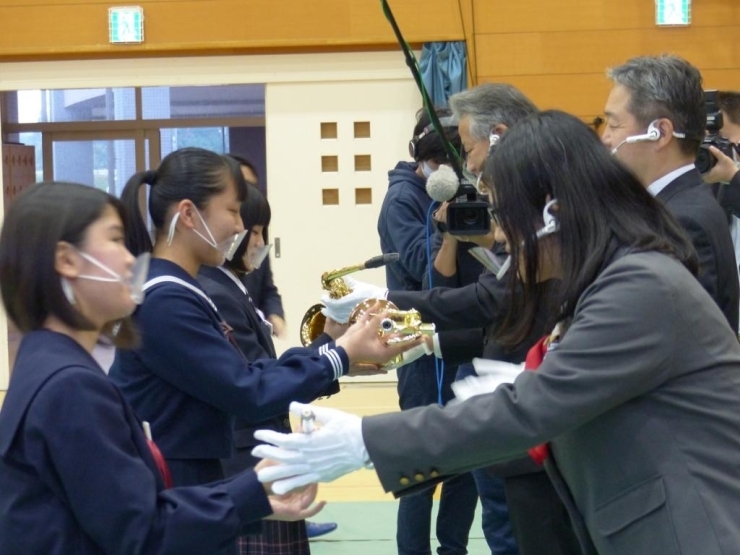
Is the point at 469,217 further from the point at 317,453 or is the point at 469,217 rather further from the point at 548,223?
the point at 317,453

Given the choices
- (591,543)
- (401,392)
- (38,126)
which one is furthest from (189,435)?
(38,126)

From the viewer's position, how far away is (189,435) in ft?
7.22

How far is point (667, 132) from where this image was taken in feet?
8.13

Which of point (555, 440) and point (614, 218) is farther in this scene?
point (555, 440)

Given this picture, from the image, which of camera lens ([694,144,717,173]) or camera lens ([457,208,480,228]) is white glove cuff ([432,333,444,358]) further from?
camera lens ([694,144,717,173])

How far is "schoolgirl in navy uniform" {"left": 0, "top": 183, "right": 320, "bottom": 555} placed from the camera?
58.3 inches

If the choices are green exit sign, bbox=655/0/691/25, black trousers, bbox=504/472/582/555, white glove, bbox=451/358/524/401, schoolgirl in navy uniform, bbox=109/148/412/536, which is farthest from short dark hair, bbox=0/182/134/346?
green exit sign, bbox=655/0/691/25

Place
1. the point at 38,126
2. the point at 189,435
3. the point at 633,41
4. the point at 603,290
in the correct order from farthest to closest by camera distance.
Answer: the point at 38,126
the point at 633,41
the point at 189,435
the point at 603,290

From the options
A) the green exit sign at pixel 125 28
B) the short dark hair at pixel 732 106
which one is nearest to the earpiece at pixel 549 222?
the short dark hair at pixel 732 106

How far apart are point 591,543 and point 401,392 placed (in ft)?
6.34

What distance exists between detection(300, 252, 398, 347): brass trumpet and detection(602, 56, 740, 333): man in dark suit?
834 mm

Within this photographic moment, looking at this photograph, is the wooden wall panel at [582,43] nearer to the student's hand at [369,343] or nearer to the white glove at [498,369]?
the student's hand at [369,343]

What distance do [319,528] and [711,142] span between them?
2.23 metres

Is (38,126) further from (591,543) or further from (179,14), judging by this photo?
(591,543)
